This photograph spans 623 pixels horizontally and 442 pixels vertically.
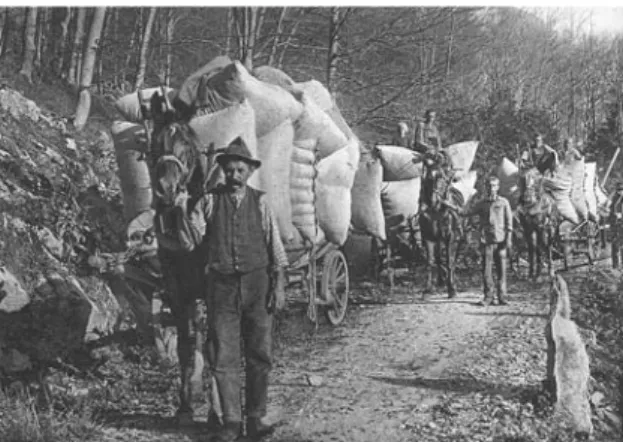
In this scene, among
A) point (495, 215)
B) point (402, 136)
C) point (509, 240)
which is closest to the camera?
point (402, 136)

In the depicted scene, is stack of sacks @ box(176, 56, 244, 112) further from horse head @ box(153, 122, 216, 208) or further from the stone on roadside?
the stone on roadside

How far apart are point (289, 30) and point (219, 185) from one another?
2.75ft

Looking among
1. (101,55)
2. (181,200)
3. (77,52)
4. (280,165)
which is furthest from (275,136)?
(77,52)

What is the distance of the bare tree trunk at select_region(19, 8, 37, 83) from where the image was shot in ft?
11.5

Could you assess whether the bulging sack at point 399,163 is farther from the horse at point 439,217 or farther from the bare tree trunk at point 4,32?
the bare tree trunk at point 4,32

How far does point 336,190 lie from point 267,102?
1128mm

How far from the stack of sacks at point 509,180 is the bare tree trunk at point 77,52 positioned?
6.88ft

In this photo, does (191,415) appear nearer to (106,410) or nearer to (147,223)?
(106,410)

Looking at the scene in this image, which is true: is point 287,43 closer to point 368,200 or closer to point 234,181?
point 234,181

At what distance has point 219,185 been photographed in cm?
281

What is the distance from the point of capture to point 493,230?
4797 mm

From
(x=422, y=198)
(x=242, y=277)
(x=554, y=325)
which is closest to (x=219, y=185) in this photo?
(x=242, y=277)

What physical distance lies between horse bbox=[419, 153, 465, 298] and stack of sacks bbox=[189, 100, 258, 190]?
1.85 meters

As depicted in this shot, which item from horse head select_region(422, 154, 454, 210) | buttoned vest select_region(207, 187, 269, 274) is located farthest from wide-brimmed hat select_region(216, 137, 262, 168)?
horse head select_region(422, 154, 454, 210)
